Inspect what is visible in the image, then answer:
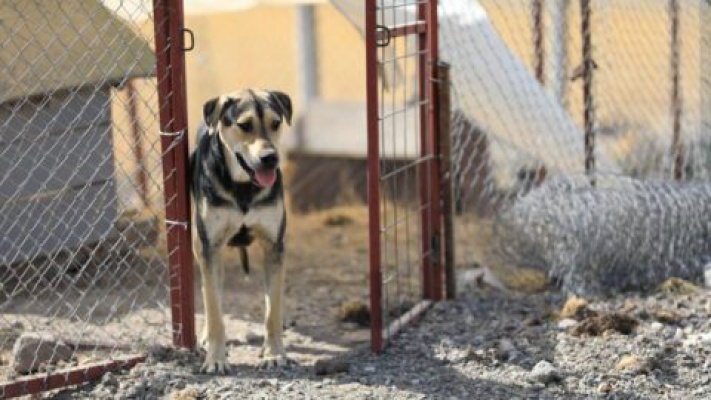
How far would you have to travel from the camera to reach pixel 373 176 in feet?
20.2

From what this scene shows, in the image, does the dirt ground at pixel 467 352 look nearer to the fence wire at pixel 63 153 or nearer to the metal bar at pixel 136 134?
the fence wire at pixel 63 153

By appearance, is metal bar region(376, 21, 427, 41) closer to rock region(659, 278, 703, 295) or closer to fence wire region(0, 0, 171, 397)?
fence wire region(0, 0, 171, 397)

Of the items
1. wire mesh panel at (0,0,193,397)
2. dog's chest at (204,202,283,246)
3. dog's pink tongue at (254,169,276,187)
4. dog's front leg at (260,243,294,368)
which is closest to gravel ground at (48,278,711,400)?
dog's front leg at (260,243,294,368)

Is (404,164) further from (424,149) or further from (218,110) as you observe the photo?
(218,110)

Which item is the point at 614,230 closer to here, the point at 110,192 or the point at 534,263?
the point at 534,263

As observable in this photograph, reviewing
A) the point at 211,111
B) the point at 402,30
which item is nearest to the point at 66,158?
the point at 211,111

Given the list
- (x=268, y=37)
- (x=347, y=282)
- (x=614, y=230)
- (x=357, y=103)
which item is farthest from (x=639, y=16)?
(x=268, y=37)

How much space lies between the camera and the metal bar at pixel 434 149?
22.9 feet

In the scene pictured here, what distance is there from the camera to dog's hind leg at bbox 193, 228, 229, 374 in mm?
A: 6039

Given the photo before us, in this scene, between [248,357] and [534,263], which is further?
[534,263]

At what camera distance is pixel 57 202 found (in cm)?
646

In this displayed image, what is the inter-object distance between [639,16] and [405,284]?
239 cm

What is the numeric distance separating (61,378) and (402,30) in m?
2.38

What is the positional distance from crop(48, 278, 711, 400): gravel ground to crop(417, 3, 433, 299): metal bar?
0.35 m
